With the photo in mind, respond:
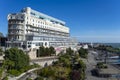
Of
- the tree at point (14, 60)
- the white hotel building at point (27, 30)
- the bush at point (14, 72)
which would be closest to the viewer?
the bush at point (14, 72)

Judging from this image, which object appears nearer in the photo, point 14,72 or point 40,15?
point 14,72

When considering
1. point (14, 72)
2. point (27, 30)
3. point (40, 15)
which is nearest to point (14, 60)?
point (14, 72)

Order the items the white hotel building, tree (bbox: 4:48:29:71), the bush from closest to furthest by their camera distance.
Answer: the bush
tree (bbox: 4:48:29:71)
the white hotel building

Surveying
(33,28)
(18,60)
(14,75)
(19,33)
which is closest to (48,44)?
(33,28)

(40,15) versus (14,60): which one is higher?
(40,15)

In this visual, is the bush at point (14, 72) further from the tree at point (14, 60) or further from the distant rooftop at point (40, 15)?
the distant rooftop at point (40, 15)

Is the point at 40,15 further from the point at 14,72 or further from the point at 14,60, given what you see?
the point at 14,72

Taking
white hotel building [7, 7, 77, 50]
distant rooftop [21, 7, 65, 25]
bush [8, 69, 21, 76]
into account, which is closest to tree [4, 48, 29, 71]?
bush [8, 69, 21, 76]

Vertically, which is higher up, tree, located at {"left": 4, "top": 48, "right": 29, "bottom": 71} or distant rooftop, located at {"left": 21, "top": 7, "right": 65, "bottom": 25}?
distant rooftop, located at {"left": 21, "top": 7, "right": 65, "bottom": 25}

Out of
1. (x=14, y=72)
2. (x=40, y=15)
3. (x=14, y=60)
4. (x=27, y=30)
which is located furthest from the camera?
(x=40, y=15)

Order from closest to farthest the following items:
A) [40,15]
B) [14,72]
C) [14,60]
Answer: [14,72]
[14,60]
[40,15]

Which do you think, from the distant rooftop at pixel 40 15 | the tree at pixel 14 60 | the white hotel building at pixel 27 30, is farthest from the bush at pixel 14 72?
the distant rooftop at pixel 40 15

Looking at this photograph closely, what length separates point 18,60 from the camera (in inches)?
1836

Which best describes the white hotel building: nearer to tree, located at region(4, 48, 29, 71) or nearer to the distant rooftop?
the distant rooftop
